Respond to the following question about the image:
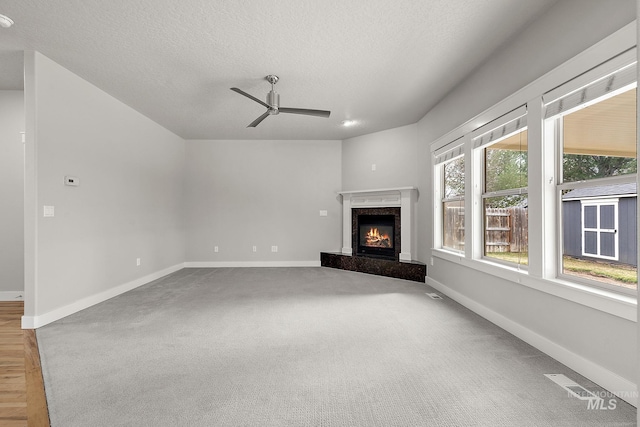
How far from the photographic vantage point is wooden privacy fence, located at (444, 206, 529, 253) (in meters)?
2.72

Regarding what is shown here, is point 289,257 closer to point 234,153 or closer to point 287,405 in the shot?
point 234,153

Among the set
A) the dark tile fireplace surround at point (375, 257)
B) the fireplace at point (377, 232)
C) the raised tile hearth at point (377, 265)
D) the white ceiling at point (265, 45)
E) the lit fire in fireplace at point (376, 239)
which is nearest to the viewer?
the white ceiling at point (265, 45)

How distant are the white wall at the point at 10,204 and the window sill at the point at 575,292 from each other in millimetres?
5953

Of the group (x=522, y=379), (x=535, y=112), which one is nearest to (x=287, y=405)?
(x=522, y=379)

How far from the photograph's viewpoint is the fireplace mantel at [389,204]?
5281 millimetres

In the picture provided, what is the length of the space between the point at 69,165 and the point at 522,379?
486 cm

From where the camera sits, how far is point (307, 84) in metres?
3.71

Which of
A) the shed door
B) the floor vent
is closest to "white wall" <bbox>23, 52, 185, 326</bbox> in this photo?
the floor vent

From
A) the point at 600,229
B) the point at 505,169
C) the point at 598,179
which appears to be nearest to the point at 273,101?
the point at 505,169

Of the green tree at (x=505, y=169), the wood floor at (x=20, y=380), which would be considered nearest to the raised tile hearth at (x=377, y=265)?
the green tree at (x=505, y=169)

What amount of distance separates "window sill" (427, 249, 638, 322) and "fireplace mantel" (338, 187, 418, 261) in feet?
6.91

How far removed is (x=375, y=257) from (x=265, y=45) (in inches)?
165

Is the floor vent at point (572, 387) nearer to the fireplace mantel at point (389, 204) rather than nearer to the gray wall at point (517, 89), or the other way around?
the gray wall at point (517, 89)

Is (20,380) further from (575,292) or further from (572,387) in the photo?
(575,292)
